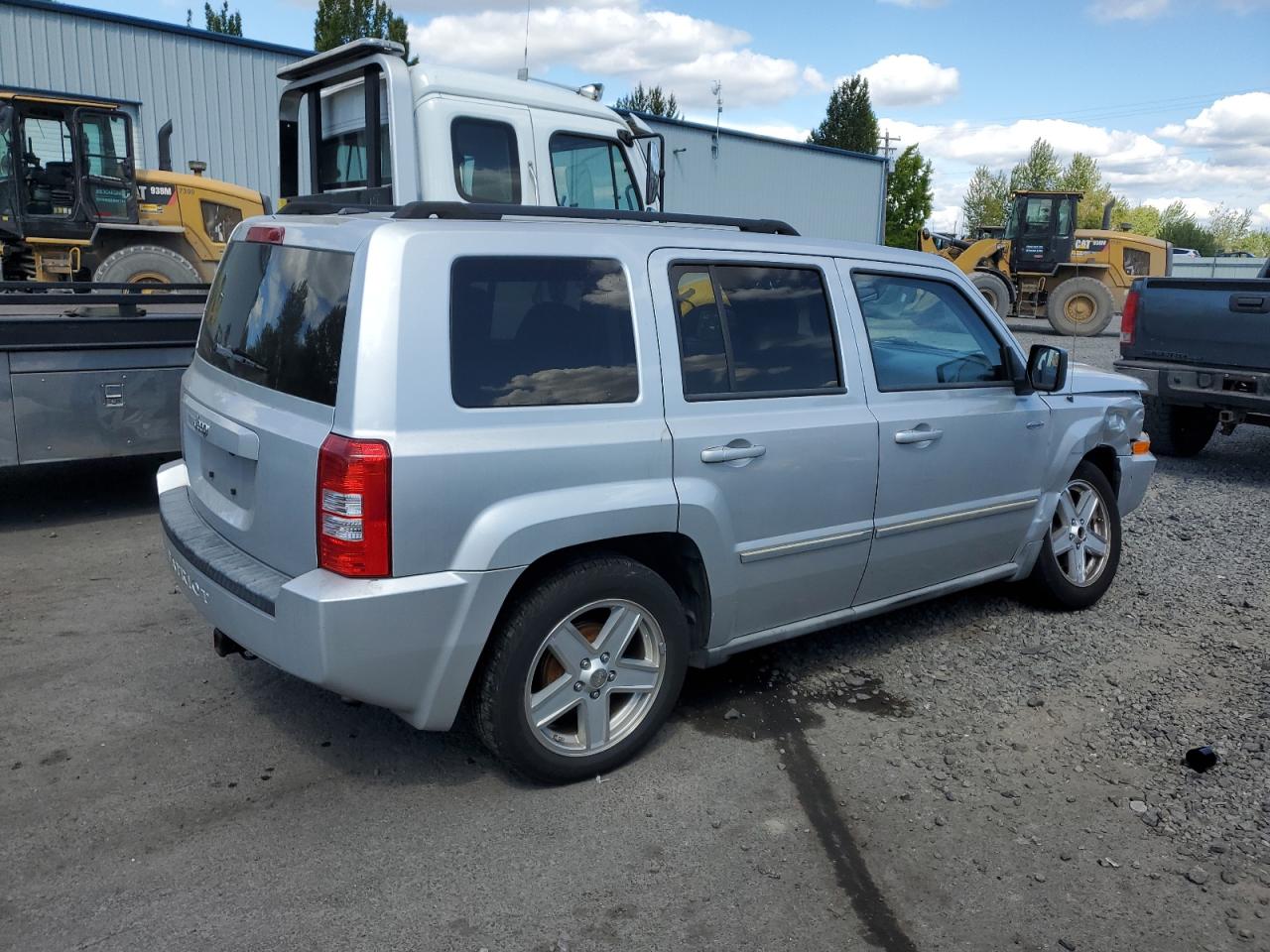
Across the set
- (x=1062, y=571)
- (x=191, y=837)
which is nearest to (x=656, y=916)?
(x=191, y=837)

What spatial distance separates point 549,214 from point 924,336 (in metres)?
1.80

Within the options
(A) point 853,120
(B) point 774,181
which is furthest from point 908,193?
(B) point 774,181

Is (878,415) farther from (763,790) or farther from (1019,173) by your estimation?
(1019,173)

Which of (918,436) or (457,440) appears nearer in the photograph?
(457,440)

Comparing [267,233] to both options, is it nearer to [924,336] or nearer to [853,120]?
[924,336]

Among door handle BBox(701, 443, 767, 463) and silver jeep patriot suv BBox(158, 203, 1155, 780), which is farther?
door handle BBox(701, 443, 767, 463)

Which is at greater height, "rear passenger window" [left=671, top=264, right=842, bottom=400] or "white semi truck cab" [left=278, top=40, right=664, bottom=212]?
"white semi truck cab" [left=278, top=40, right=664, bottom=212]

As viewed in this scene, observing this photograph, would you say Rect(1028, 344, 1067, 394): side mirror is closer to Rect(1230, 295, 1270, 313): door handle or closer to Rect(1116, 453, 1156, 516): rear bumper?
Rect(1116, 453, 1156, 516): rear bumper

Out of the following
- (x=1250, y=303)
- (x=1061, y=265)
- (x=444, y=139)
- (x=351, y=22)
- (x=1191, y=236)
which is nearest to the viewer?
(x=444, y=139)

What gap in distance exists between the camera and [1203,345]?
8484 millimetres

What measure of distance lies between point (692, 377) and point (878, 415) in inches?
35.2

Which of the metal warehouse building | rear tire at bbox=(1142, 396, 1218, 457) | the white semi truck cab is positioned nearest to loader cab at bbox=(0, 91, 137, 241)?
the metal warehouse building

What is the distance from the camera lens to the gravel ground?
2.90 meters

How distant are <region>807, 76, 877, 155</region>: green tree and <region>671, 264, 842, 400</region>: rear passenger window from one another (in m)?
62.4
